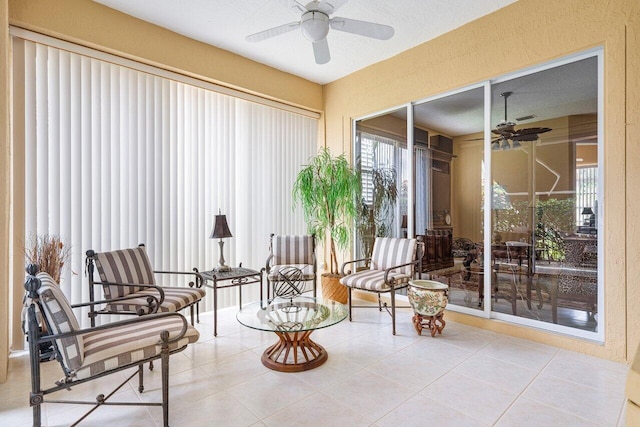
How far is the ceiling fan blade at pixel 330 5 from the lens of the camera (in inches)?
91.8

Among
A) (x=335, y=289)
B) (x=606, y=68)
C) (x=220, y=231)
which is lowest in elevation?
(x=335, y=289)

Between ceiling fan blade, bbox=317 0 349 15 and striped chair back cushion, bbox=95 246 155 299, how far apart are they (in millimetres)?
2621

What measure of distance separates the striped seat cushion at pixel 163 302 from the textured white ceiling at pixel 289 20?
2.54 metres

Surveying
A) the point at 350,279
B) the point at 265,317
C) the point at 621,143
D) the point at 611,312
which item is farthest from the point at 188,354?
the point at 621,143

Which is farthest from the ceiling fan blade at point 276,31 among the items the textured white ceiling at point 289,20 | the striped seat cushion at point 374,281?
the striped seat cushion at point 374,281

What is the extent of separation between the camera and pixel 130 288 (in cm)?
292

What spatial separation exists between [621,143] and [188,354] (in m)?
3.94

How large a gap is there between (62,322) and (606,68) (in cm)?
410

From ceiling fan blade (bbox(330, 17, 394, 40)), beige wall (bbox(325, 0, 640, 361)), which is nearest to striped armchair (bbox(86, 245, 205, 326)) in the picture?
ceiling fan blade (bbox(330, 17, 394, 40))

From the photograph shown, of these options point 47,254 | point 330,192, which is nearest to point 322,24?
point 330,192

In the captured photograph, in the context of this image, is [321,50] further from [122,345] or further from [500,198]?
[122,345]

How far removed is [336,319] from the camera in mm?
2594

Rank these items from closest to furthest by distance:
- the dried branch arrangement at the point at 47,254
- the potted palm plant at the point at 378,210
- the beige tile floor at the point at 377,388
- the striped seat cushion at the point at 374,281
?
the beige tile floor at the point at 377,388 < the dried branch arrangement at the point at 47,254 < the striped seat cushion at the point at 374,281 < the potted palm plant at the point at 378,210

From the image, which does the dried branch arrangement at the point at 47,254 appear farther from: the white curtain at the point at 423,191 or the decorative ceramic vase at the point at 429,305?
the white curtain at the point at 423,191
